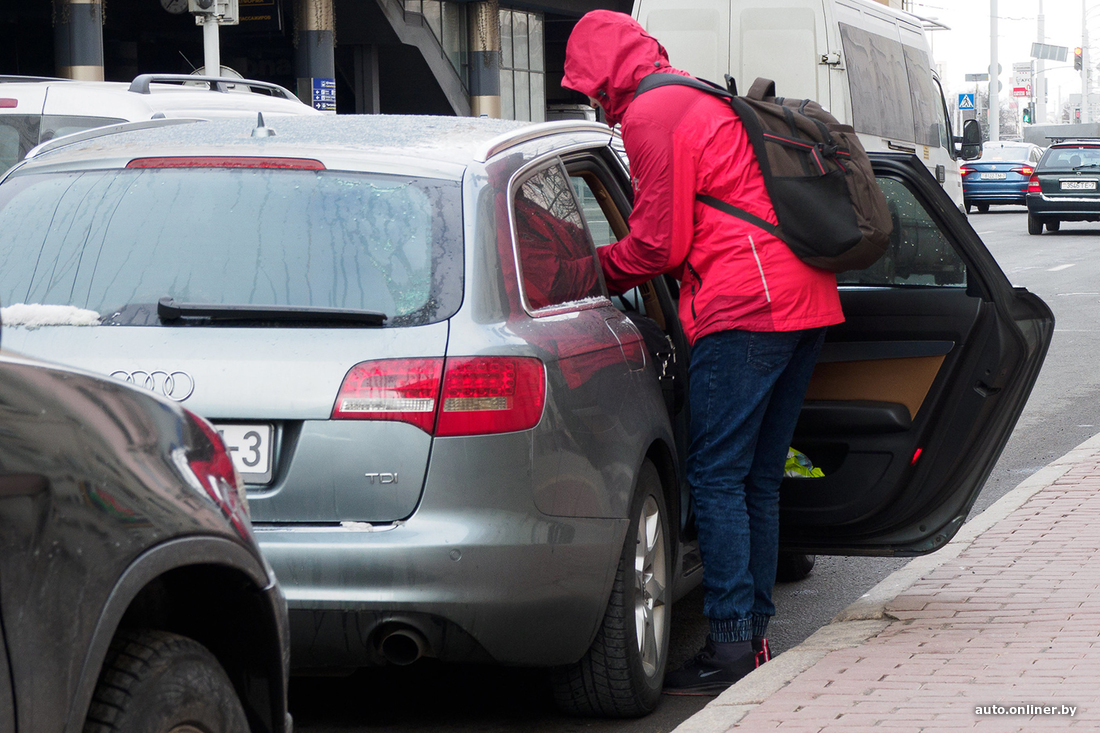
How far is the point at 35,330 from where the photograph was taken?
3797 millimetres

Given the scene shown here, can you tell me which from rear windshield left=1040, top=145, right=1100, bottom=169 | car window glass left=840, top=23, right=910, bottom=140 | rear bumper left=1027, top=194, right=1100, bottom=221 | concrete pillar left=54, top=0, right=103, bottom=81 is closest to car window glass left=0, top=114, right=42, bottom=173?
car window glass left=840, top=23, right=910, bottom=140

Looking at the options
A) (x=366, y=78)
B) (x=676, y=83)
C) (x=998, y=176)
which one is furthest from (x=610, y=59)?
(x=998, y=176)

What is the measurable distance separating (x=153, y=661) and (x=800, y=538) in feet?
10.3

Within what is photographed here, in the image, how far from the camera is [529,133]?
Result: 173 inches

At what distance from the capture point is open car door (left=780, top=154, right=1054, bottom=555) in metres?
5.10

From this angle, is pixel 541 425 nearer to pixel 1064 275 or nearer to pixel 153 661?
pixel 153 661

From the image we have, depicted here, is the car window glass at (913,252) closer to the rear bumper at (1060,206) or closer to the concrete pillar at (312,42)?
the concrete pillar at (312,42)

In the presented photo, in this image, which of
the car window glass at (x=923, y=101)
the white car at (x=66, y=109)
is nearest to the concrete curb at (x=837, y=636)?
the white car at (x=66, y=109)

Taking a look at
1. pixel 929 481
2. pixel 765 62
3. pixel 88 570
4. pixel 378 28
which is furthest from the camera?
pixel 378 28

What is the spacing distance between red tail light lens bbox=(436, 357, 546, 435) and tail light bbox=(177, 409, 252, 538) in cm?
89

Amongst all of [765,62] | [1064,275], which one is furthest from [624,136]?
[1064,275]

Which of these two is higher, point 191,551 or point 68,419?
point 68,419

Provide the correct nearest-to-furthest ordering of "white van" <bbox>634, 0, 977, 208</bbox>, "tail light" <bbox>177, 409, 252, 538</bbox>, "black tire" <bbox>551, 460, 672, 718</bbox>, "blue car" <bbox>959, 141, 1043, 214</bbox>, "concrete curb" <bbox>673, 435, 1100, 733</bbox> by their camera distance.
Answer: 1. "tail light" <bbox>177, 409, 252, 538</bbox>
2. "concrete curb" <bbox>673, 435, 1100, 733</bbox>
3. "black tire" <bbox>551, 460, 672, 718</bbox>
4. "white van" <bbox>634, 0, 977, 208</bbox>
5. "blue car" <bbox>959, 141, 1043, 214</bbox>

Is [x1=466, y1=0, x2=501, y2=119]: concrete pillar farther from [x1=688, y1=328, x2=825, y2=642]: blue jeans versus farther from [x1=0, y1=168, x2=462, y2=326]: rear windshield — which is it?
[x1=0, y1=168, x2=462, y2=326]: rear windshield
